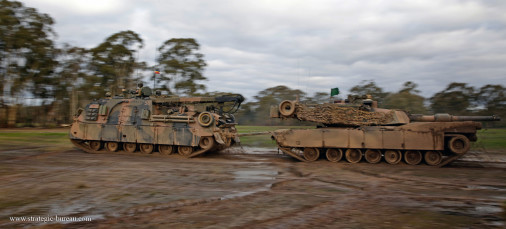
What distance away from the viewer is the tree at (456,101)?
26.5 m

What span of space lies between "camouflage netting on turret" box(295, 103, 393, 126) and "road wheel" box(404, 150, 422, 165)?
135 cm

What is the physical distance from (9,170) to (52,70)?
26.8 m

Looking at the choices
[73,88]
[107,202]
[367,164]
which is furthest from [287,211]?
[73,88]

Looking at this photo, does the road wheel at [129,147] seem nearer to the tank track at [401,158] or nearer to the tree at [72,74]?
the tank track at [401,158]

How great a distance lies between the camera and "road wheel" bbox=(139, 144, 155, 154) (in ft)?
46.1

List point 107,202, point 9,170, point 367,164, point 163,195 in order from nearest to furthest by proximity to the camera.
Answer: point 107,202 < point 163,195 < point 9,170 < point 367,164

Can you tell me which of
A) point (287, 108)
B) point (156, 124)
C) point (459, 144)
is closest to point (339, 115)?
point (287, 108)

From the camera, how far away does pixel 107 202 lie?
5902 millimetres

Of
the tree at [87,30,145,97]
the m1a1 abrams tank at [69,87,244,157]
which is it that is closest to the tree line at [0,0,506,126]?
the tree at [87,30,145,97]

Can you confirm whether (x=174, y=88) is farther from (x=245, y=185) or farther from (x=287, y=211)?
(x=287, y=211)

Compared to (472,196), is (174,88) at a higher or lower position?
higher

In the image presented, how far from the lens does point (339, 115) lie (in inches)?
466

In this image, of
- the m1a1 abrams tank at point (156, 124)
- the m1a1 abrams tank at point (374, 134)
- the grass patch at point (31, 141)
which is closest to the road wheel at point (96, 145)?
the m1a1 abrams tank at point (156, 124)

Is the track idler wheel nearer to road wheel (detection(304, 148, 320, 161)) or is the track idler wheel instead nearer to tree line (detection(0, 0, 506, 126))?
road wheel (detection(304, 148, 320, 161))
